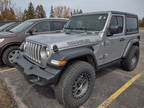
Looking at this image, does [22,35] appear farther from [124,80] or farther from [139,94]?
[139,94]

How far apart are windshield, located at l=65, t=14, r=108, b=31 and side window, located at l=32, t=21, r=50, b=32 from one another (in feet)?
6.05

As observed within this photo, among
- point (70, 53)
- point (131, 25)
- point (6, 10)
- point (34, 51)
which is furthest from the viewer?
point (6, 10)

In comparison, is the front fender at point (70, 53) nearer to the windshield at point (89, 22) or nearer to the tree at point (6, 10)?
the windshield at point (89, 22)

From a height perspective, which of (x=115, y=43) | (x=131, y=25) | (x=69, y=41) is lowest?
(x=115, y=43)

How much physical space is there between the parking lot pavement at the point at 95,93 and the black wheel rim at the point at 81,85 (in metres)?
0.27

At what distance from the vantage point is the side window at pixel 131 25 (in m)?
3.75

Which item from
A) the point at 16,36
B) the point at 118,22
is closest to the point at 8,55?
the point at 16,36

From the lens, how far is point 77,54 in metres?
2.20

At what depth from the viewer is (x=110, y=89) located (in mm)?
3029

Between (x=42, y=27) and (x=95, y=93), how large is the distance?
3.64 meters

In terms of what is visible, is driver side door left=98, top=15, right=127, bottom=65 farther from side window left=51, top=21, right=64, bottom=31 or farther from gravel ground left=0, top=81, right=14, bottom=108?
side window left=51, top=21, right=64, bottom=31

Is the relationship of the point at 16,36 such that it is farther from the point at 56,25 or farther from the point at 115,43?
the point at 115,43

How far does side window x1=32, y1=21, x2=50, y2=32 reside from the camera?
4.85 meters

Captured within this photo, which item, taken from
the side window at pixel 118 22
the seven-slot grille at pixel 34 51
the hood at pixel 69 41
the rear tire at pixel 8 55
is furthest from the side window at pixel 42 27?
the side window at pixel 118 22
